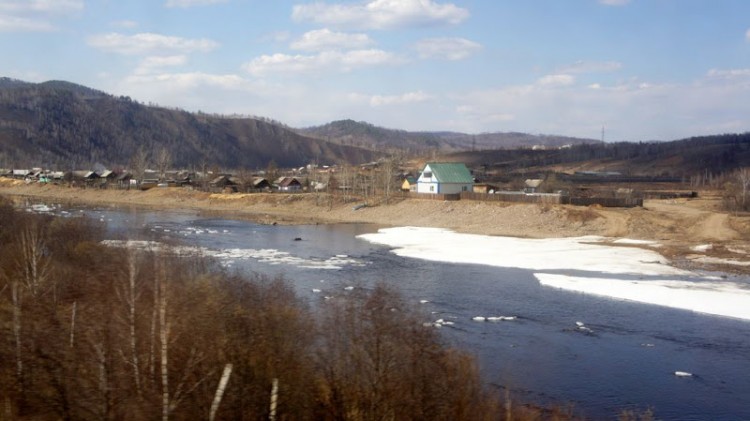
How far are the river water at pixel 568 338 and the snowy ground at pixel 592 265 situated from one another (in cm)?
87

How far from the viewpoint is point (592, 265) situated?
22.8m

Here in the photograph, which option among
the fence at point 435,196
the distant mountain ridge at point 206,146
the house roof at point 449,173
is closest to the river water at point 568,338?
the fence at point 435,196

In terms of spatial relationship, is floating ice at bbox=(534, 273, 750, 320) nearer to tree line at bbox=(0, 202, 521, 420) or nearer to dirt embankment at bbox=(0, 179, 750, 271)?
dirt embankment at bbox=(0, 179, 750, 271)

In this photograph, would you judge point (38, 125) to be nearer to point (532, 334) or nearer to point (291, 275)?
point (291, 275)

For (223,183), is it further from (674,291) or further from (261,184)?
(674,291)

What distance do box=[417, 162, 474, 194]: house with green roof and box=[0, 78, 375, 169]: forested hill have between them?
80.6 meters

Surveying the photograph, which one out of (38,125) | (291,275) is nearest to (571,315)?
(291,275)

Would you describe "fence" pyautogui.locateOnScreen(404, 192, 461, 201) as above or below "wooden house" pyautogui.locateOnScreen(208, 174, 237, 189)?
below

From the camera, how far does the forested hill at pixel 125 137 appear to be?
118 m

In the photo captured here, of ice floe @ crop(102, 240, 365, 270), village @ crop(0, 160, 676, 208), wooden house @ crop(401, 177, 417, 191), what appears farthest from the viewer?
wooden house @ crop(401, 177, 417, 191)

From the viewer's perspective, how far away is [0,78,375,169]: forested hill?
118188mm

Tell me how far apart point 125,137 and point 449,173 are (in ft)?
341

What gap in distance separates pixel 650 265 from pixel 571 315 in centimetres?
925

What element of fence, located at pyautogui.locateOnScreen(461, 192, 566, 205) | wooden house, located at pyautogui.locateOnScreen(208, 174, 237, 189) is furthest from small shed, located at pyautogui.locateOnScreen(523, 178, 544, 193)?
wooden house, located at pyautogui.locateOnScreen(208, 174, 237, 189)
